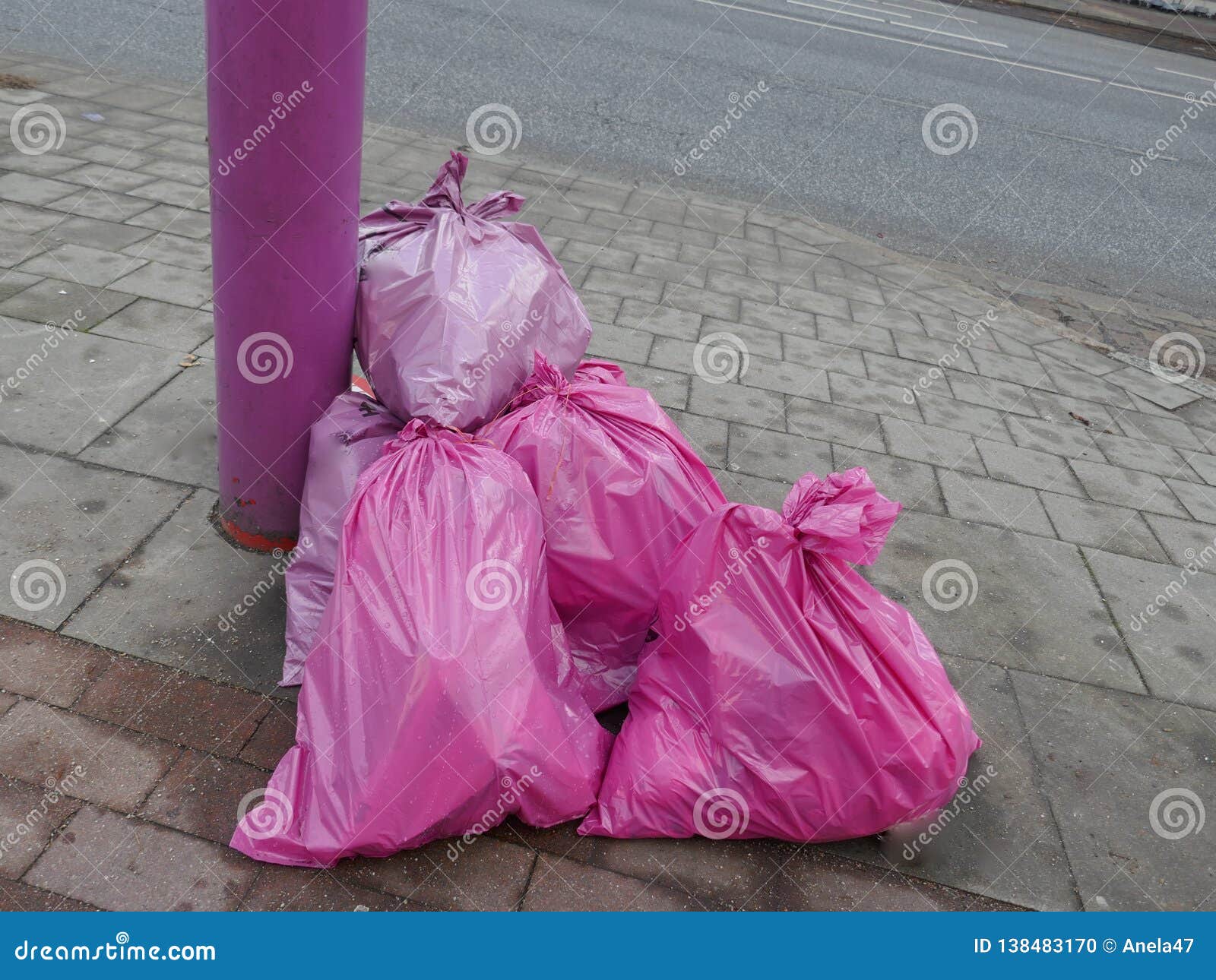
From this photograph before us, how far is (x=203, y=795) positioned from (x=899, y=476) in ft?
9.08

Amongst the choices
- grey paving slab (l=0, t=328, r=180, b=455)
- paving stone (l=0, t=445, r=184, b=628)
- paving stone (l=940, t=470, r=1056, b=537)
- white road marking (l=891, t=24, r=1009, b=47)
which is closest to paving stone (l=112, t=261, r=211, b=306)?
grey paving slab (l=0, t=328, r=180, b=455)

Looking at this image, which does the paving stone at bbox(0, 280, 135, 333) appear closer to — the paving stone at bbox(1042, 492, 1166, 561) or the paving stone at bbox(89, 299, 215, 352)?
the paving stone at bbox(89, 299, 215, 352)

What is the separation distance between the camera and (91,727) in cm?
→ 232

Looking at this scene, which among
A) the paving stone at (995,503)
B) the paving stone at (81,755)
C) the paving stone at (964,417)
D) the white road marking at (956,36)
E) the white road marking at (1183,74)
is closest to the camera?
the paving stone at (81,755)

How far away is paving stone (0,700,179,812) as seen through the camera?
2186mm

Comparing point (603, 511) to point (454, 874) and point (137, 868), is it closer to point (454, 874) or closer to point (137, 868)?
point (454, 874)

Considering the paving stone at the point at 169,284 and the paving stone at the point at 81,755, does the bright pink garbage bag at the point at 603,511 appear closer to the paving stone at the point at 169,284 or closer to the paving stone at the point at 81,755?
the paving stone at the point at 81,755

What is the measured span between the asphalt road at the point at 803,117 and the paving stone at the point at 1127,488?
246 cm

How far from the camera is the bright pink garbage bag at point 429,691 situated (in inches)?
81.7

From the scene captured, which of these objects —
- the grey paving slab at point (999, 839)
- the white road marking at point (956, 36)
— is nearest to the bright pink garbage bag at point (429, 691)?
the grey paving slab at point (999, 839)

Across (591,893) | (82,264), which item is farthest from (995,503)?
(82,264)

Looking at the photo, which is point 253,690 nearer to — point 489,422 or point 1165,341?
point 489,422

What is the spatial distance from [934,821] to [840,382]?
2.47 meters

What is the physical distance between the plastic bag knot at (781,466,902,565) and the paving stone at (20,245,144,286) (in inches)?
128
